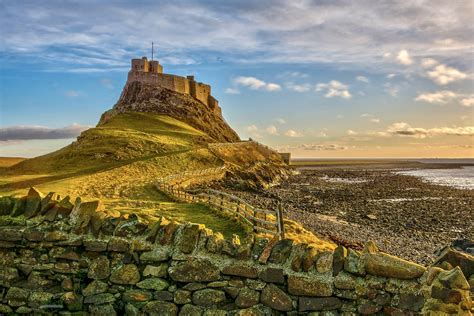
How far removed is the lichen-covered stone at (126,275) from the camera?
21.9ft

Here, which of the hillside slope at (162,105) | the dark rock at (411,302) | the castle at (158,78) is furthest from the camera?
the castle at (158,78)

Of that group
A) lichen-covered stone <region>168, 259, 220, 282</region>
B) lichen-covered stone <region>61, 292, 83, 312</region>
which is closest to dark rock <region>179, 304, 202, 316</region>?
lichen-covered stone <region>168, 259, 220, 282</region>

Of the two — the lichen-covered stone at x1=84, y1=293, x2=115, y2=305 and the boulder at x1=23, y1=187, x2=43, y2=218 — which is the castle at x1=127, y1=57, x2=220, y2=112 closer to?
the boulder at x1=23, y1=187, x2=43, y2=218

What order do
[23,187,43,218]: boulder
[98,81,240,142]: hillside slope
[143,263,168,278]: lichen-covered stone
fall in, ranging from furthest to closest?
[98,81,240,142]: hillside slope < [23,187,43,218]: boulder < [143,263,168,278]: lichen-covered stone

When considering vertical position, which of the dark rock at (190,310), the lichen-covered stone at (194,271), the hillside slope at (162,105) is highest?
the hillside slope at (162,105)

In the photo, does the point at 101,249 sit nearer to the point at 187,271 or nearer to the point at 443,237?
the point at 187,271

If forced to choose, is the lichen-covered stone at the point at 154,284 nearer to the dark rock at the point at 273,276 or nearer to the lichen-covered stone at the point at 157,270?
the lichen-covered stone at the point at 157,270

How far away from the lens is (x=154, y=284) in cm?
660

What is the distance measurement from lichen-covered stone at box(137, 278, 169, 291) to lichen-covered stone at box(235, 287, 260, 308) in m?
1.22

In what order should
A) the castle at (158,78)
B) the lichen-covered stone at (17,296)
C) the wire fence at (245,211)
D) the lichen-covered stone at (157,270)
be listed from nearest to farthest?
the lichen-covered stone at (157,270) → the lichen-covered stone at (17,296) → the wire fence at (245,211) → the castle at (158,78)

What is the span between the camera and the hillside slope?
10438 centimetres

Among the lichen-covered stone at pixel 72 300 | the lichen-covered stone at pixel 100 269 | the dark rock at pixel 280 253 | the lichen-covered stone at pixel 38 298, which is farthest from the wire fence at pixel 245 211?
the lichen-covered stone at pixel 38 298

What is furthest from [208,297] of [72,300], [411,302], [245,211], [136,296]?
[245,211]

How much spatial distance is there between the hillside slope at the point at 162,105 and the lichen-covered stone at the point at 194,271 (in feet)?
317
